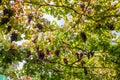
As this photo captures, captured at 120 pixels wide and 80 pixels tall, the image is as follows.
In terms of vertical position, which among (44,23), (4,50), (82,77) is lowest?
(82,77)

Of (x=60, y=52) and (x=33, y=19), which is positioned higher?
(x=33, y=19)

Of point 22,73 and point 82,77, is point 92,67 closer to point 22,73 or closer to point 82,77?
point 82,77

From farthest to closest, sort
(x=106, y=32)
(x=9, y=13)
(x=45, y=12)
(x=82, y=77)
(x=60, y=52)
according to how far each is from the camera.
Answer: (x=82, y=77), (x=60, y=52), (x=106, y=32), (x=45, y=12), (x=9, y=13)

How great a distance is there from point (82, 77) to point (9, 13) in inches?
198

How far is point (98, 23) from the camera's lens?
1034cm

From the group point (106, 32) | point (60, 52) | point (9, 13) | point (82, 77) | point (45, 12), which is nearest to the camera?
point (9, 13)

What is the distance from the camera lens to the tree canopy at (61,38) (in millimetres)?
9891

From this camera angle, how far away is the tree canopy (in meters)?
9.89

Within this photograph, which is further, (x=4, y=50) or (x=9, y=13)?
(x=4, y=50)

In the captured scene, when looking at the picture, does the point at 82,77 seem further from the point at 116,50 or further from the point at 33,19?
the point at 33,19

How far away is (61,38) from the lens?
11.8m

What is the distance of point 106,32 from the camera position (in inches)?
434

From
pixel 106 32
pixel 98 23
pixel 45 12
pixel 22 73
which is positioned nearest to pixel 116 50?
pixel 106 32

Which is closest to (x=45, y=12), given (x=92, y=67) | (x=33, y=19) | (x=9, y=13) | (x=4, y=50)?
(x=33, y=19)
